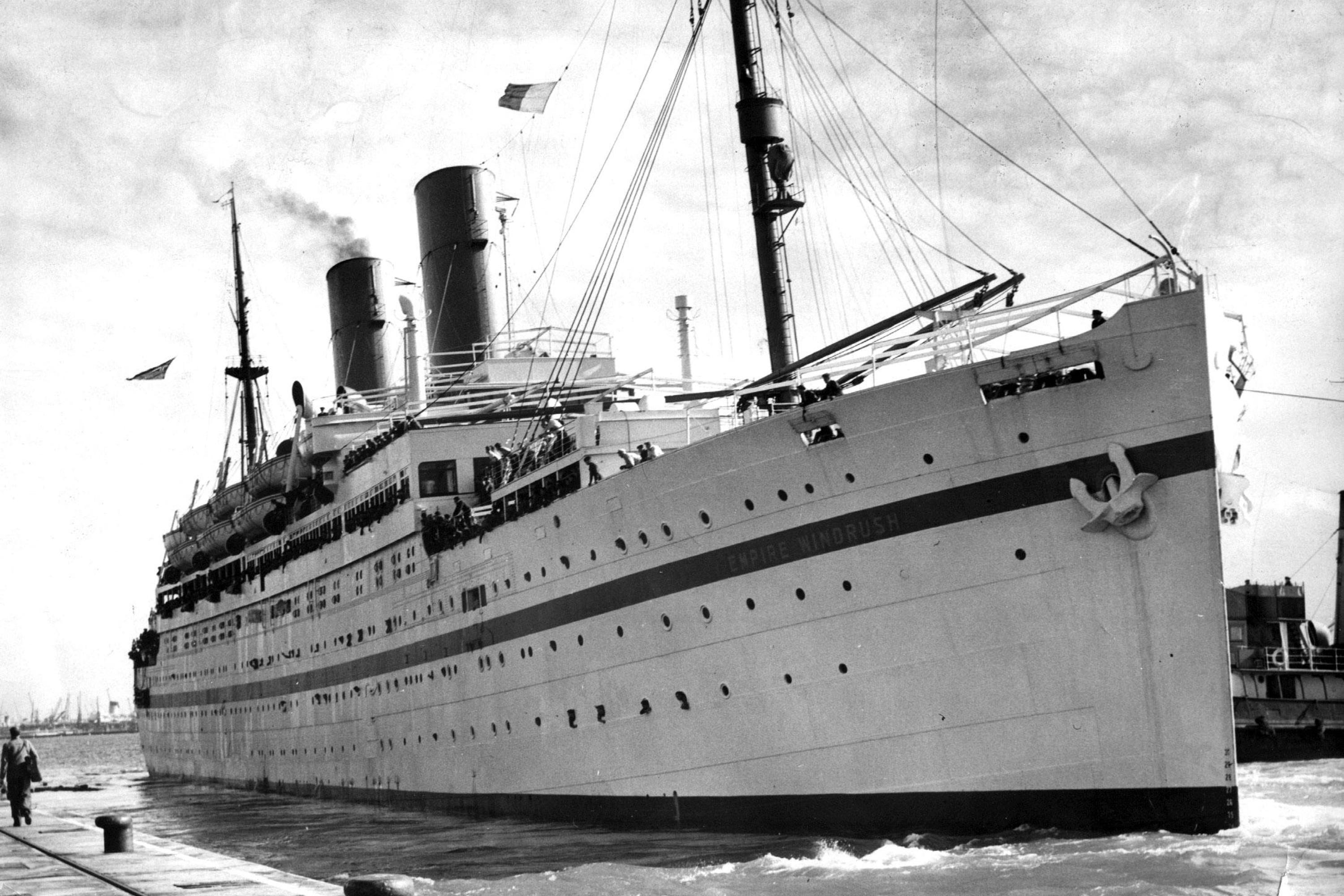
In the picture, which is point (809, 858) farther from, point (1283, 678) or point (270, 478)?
point (1283, 678)

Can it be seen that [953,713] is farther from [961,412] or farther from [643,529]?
[643,529]

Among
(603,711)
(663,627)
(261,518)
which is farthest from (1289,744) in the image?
(261,518)

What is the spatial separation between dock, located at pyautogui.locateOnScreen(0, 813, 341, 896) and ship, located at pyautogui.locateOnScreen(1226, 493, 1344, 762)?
23.3 m

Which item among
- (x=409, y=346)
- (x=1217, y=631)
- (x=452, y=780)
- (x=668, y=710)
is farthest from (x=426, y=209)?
(x=1217, y=631)

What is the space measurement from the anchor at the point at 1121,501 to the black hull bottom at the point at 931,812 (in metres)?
2.65

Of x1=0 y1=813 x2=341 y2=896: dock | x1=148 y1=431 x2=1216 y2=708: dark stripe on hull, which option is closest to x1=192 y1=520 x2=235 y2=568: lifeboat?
x1=148 y1=431 x2=1216 y2=708: dark stripe on hull

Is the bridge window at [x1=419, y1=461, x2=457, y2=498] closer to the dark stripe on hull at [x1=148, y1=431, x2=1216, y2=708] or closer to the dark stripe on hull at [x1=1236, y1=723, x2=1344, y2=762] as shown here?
the dark stripe on hull at [x1=148, y1=431, x2=1216, y2=708]

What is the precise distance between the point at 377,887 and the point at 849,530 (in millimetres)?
7196

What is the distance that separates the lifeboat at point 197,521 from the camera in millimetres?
37375

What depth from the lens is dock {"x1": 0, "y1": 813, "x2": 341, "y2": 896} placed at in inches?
415

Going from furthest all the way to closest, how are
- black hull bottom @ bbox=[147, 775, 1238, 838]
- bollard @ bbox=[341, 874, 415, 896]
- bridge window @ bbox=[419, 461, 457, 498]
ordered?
bridge window @ bbox=[419, 461, 457, 498], black hull bottom @ bbox=[147, 775, 1238, 838], bollard @ bbox=[341, 874, 415, 896]

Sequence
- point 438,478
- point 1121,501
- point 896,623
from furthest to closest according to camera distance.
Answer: point 438,478 < point 896,623 < point 1121,501

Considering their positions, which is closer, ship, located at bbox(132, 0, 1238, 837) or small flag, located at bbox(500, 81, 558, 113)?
ship, located at bbox(132, 0, 1238, 837)

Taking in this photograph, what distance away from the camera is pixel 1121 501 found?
41.6 feet
